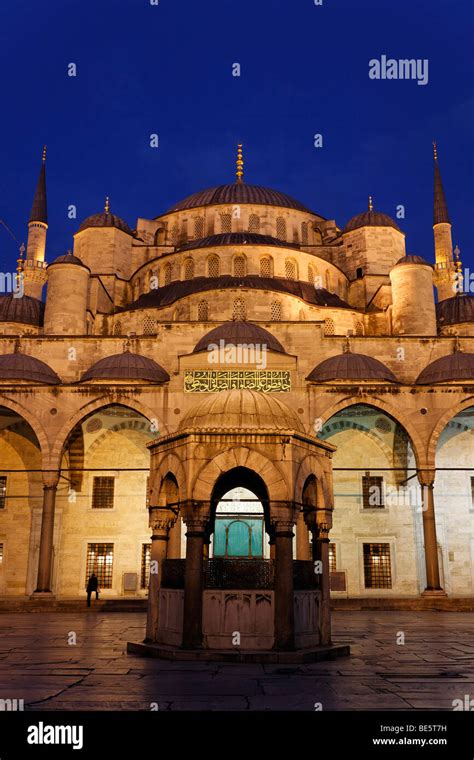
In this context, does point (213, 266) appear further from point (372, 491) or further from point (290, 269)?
point (372, 491)

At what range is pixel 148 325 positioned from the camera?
1026 inches

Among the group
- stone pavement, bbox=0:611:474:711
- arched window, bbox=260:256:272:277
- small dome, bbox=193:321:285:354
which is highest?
arched window, bbox=260:256:272:277

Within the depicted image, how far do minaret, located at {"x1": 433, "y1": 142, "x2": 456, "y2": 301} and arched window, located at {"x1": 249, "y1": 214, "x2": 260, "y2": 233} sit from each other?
789 cm

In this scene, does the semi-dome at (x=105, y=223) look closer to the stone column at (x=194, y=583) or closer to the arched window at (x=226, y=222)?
the arched window at (x=226, y=222)

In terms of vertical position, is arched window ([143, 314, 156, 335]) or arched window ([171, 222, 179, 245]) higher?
arched window ([171, 222, 179, 245])

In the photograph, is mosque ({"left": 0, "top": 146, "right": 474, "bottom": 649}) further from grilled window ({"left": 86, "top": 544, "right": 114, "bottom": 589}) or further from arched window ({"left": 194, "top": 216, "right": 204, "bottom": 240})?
arched window ({"left": 194, "top": 216, "right": 204, "bottom": 240})

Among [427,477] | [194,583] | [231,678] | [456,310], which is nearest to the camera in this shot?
[231,678]

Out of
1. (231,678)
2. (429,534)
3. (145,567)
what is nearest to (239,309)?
(145,567)

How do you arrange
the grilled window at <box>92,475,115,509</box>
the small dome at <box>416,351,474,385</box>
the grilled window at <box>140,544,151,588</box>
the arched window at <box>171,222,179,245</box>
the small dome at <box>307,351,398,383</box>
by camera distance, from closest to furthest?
the small dome at <box>416,351,474,385</box>
the small dome at <box>307,351,398,383</box>
the grilled window at <box>140,544,151,588</box>
the grilled window at <box>92,475,115,509</box>
the arched window at <box>171,222,179,245</box>

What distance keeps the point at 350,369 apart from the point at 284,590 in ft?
44.8

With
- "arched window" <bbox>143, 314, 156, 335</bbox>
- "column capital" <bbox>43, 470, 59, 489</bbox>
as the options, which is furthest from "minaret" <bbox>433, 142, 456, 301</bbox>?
"column capital" <bbox>43, 470, 59, 489</bbox>

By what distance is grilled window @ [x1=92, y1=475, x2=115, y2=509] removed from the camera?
22.4m

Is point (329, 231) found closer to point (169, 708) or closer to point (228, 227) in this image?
point (228, 227)

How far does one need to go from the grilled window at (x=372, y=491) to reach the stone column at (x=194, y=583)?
15.5m
